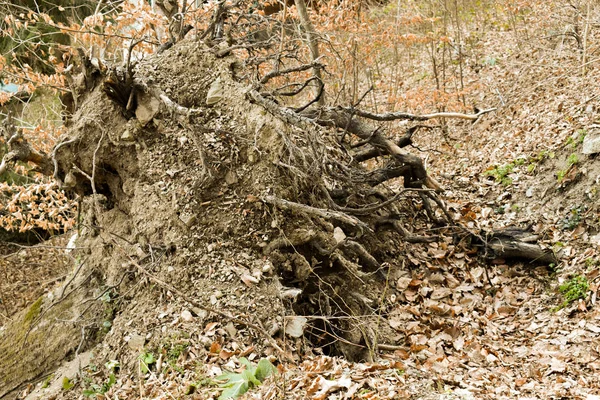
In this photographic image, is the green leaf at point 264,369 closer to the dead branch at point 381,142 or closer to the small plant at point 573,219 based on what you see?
the dead branch at point 381,142

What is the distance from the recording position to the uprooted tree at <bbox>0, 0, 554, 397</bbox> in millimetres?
5086

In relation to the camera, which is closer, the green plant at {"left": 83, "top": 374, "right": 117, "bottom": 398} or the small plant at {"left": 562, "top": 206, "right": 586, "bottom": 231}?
the green plant at {"left": 83, "top": 374, "right": 117, "bottom": 398}

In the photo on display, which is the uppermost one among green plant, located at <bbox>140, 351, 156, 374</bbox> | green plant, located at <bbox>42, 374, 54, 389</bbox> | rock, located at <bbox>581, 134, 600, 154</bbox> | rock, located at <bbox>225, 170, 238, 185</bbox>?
rock, located at <bbox>225, 170, 238, 185</bbox>

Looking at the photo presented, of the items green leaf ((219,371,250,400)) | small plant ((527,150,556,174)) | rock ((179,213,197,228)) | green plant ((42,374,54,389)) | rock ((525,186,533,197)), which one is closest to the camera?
green leaf ((219,371,250,400))

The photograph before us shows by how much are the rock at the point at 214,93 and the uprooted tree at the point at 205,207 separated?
15 mm

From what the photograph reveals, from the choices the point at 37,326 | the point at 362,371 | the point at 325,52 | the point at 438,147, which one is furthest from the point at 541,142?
the point at 37,326

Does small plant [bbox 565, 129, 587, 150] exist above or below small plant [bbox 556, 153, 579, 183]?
above

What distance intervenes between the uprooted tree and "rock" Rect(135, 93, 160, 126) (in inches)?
0.6

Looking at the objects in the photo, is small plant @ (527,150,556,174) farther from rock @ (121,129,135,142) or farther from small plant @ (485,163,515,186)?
rock @ (121,129,135,142)

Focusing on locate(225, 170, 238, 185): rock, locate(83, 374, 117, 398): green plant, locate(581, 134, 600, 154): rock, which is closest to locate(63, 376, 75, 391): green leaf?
locate(83, 374, 117, 398): green plant

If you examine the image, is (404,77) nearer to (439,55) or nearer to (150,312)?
(439,55)

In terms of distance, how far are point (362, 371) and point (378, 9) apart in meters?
12.4

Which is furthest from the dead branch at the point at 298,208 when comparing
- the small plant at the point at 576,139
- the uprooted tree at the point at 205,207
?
the small plant at the point at 576,139

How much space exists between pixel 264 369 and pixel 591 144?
5153 millimetres
